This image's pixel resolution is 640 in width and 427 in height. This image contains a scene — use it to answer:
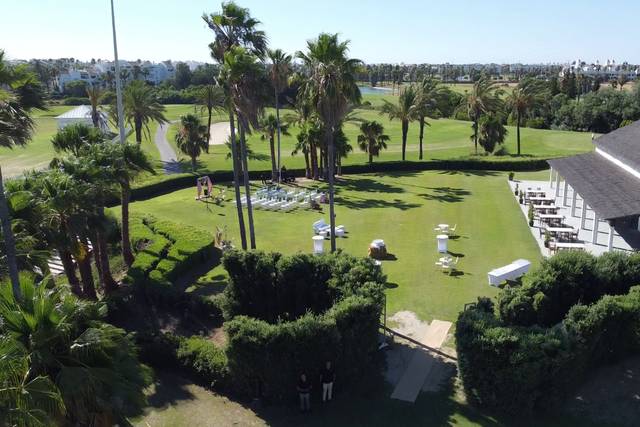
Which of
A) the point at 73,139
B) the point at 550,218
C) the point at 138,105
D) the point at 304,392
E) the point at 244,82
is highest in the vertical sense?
the point at 244,82

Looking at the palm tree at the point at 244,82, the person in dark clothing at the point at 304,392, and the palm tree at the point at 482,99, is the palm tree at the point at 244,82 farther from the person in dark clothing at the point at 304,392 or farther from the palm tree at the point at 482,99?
the palm tree at the point at 482,99

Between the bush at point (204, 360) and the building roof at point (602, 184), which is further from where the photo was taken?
the building roof at point (602, 184)

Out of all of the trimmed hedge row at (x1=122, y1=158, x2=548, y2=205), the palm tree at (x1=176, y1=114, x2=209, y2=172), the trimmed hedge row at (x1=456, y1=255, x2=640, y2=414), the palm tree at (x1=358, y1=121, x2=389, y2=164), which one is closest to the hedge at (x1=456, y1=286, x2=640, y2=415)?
the trimmed hedge row at (x1=456, y1=255, x2=640, y2=414)

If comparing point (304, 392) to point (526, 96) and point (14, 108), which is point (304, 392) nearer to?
point (14, 108)

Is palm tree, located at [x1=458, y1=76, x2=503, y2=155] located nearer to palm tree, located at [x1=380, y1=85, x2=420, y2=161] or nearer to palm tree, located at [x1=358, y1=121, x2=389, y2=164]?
palm tree, located at [x1=380, y1=85, x2=420, y2=161]

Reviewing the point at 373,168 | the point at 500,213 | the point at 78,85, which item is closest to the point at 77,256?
the point at 500,213

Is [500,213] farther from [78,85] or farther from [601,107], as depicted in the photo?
[78,85]

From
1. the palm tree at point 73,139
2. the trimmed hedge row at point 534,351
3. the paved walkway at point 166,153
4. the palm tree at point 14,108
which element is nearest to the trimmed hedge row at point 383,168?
the paved walkway at point 166,153

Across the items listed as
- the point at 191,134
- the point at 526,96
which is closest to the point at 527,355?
the point at 191,134
